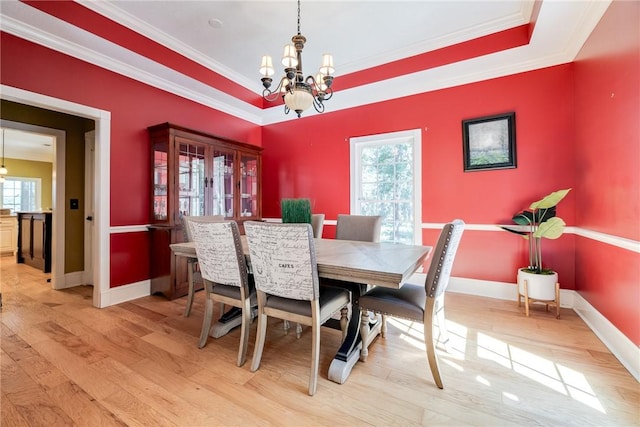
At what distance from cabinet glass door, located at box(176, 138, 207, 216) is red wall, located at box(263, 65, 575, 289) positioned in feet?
5.57

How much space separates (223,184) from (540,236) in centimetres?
377

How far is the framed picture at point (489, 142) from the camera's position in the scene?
2903 mm

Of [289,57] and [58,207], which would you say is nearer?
[289,57]

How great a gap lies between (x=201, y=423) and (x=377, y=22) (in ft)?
11.4

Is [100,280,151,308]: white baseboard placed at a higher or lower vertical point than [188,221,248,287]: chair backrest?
lower

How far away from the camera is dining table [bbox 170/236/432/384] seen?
1.34 m

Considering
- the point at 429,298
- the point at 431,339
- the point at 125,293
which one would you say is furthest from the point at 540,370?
the point at 125,293

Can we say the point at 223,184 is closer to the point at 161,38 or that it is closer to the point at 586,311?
the point at 161,38

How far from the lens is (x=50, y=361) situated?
1.79 metres

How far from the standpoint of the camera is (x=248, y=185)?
421 cm

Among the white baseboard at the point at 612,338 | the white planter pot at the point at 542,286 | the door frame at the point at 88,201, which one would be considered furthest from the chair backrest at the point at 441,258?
the door frame at the point at 88,201

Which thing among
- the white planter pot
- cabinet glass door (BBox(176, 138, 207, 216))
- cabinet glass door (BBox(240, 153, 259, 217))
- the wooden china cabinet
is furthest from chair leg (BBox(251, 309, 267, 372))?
cabinet glass door (BBox(240, 153, 259, 217))

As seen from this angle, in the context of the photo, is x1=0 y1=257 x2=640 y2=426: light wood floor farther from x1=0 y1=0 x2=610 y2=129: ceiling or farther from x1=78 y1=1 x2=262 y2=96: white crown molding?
x1=78 y1=1 x2=262 y2=96: white crown molding

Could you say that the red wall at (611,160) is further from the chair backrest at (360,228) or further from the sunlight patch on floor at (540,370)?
the chair backrest at (360,228)
